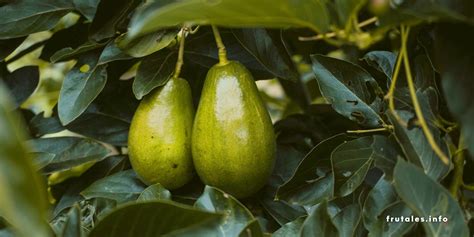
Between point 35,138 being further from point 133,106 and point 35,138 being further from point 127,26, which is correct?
point 127,26

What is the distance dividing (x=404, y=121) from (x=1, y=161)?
421 millimetres

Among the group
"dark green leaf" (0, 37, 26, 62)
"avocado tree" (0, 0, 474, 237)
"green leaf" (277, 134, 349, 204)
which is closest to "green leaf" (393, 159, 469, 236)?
"avocado tree" (0, 0, 474, 237)

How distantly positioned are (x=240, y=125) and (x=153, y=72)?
16cm

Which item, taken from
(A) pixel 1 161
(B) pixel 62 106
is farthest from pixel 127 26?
(A) pixel 1 161

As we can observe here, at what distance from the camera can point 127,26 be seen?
95 centimetres

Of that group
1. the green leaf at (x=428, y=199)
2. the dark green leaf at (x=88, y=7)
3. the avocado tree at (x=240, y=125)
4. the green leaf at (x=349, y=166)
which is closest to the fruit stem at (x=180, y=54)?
the avocado tree at (x=240, y=125)

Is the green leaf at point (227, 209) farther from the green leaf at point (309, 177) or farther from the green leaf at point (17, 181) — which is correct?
the green leaf at point (17, 181)

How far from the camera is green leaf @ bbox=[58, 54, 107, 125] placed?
3.04 ft

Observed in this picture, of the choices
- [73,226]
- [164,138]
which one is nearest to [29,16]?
[164,138]

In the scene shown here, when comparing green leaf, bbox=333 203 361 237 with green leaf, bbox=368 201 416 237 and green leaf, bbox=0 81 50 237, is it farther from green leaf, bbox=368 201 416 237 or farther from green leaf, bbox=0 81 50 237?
green leaf, bbox=0 81 50 237

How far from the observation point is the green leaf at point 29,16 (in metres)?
0.98

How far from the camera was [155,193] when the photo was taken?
0.85 m

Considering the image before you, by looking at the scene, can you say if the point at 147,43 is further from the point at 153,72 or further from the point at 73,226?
the point at 73,226

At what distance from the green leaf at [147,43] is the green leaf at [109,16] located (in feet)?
0.16
